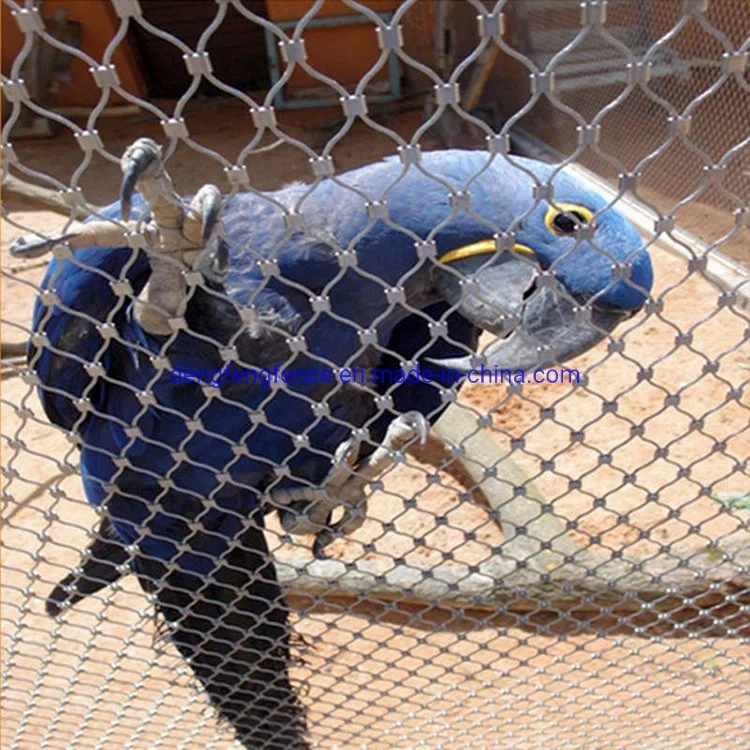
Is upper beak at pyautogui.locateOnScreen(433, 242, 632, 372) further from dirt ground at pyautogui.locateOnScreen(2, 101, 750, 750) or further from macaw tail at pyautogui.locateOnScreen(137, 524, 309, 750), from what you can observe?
macaw tail at pyautogui.locateOnScreen(137, 524, 309, 750)

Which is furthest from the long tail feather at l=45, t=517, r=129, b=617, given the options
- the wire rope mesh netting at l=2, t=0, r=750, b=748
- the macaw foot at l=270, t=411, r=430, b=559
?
the macaw foot at l=270, t=411, r=430, b=559

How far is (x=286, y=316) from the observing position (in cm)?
107

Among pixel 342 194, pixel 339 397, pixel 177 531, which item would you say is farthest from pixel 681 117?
pixel 177 531

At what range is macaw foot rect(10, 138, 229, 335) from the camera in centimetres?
83

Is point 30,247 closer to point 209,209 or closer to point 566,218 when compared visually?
point 209,209

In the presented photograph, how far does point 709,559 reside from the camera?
1.55 m

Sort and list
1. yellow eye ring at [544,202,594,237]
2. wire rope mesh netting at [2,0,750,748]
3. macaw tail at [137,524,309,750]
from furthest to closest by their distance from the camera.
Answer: macaw tail at [137,524,309,750] → yellow eye ring at [544,202,594,237] → wire rope mesh netting at [2,0,750,748]

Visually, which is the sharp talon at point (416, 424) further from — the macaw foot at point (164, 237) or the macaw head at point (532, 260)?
the macaw foot at point (164, 237)

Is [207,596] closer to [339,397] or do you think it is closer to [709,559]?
[339,397]

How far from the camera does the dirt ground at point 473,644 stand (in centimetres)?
132

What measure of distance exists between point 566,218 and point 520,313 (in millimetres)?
138

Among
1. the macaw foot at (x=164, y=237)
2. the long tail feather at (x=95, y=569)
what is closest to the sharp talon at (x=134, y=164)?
the macaw foot at (x=164, y=237)

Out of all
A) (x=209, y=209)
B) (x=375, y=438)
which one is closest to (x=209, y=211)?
(x=209, y=209)

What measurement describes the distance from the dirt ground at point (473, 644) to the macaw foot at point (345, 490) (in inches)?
2.3
